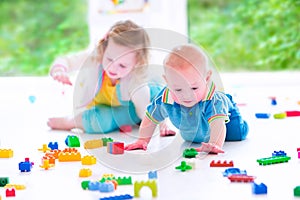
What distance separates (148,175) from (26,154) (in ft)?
1.29

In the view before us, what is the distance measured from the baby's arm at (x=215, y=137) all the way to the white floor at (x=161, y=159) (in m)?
0.02

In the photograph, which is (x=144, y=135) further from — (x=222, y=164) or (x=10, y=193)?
(x=10, y=193)

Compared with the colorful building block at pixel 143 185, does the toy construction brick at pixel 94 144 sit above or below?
above

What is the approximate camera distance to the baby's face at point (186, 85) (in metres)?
1.39

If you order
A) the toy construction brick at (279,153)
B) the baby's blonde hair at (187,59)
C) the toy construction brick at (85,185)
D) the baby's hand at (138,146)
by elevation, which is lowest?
the toy construction brick at (85,185)

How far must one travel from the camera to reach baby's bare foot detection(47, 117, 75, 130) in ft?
6.01

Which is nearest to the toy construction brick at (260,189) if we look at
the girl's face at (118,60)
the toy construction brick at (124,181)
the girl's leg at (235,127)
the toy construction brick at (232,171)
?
the toy construction brick at (232,171)

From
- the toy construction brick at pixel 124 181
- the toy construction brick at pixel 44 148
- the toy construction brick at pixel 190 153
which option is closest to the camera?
the toy construction brick at pixel 124 181

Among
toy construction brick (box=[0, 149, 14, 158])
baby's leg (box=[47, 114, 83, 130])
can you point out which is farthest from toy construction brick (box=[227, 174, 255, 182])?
baby's leg (box=[47, 114, 83, 130])

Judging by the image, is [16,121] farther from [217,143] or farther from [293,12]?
[293,12]

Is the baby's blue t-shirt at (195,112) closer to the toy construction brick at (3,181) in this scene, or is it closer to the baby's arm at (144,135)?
the baby's arm at (144,135)

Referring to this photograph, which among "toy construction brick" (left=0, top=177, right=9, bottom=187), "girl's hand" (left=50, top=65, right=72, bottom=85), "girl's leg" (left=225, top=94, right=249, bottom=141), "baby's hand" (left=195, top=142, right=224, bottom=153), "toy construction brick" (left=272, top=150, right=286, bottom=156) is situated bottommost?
"toy construction brick" (left=0, top=177, right=9, bottom=187)

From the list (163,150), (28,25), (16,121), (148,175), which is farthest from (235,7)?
(148,175)

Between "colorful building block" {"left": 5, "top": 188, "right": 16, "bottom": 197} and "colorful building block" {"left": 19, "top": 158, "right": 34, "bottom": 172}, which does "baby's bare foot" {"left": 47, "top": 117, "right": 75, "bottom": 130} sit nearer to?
"colorful building block" {"left": 19, "top": 158, "right": 34, "bottom": 172}
